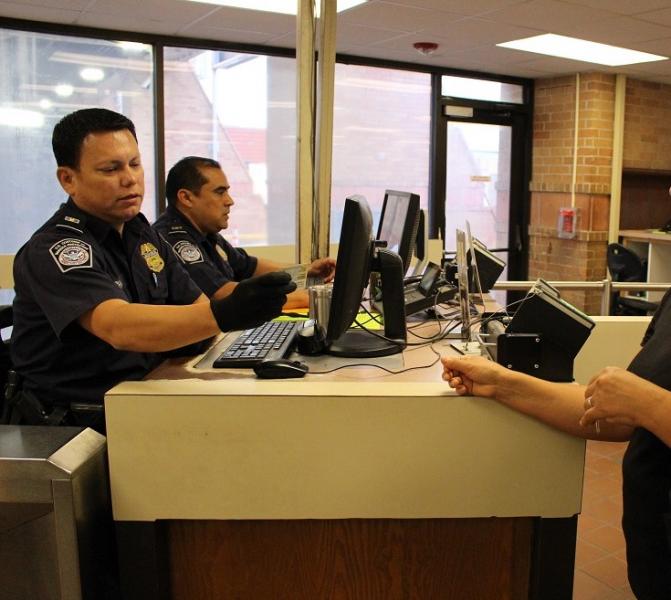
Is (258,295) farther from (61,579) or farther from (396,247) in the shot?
(396,247)

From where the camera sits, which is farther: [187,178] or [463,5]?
[463,5]

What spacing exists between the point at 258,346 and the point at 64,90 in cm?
365

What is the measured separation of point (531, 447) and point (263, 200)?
4.40 metres

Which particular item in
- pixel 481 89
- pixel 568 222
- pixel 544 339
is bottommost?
pixel 544 339

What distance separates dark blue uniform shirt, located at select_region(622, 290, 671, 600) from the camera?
4.25 feet

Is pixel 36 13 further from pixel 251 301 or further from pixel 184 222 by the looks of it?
pixel 251 301

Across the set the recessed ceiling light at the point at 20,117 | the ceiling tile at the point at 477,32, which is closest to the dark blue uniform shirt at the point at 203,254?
the recessed ceiling light at the point at 20,117

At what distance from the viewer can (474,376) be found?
132cm

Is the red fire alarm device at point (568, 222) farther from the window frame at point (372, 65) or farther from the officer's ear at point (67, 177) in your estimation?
the officer's ear at point (67, 177)

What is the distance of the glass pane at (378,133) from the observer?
18.9ft

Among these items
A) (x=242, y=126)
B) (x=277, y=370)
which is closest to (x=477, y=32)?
(x=242, y=126)

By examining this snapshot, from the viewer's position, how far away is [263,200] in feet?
18.1

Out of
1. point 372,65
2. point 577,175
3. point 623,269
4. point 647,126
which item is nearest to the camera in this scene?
point 623,269

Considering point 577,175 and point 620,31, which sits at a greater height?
point 620,31
